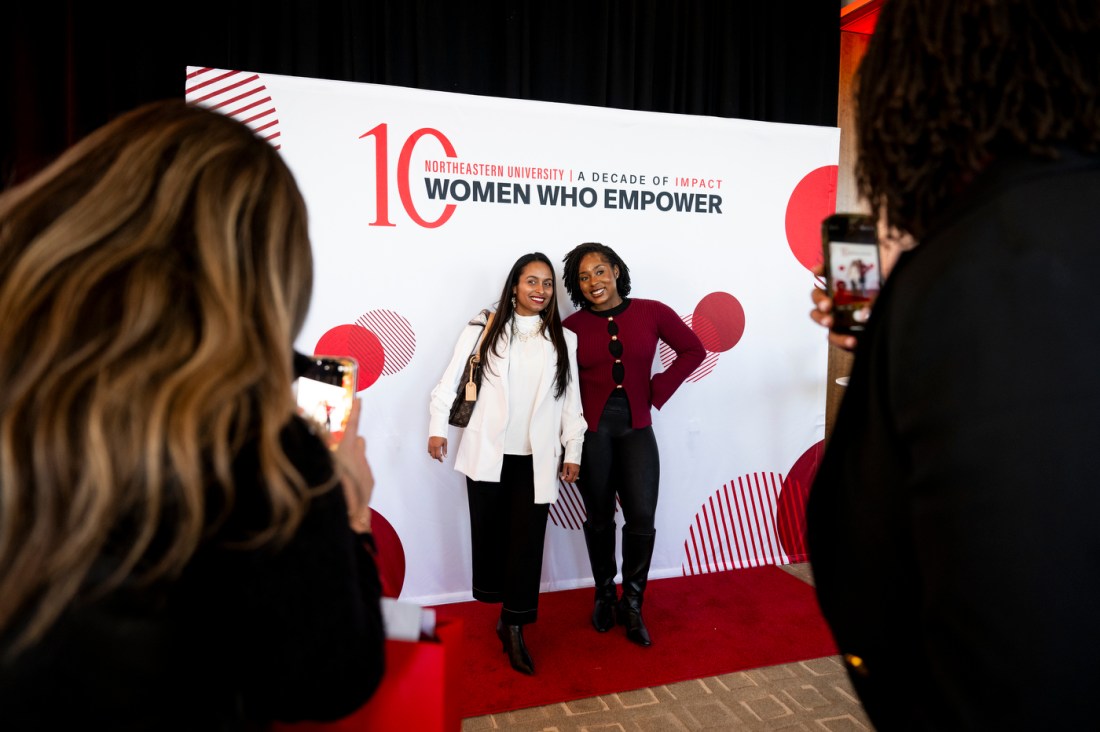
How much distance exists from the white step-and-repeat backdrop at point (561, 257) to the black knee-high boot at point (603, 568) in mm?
462

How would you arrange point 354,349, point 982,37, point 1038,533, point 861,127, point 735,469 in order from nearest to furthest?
1. point 1038,533
2. point 982,37
3. point 861,127
4. point 354,349
5. point 735,469

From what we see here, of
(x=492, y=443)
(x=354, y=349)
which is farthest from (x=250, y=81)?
(x=492, y=443)

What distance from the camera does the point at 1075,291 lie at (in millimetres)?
682

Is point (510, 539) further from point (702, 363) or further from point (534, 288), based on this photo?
point (702, 363)

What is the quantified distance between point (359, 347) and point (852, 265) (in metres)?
2.59

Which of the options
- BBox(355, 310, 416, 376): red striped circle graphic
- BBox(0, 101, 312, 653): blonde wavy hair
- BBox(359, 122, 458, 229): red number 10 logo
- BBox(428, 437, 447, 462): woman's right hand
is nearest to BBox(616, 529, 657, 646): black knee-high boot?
BBox(428, 437, 447, 462): woman's right hand

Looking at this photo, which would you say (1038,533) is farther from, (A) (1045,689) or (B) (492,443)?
(B) (492,443)

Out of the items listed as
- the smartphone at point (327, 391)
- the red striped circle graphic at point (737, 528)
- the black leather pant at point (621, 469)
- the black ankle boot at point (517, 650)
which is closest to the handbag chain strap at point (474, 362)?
the black leather pant at point (621, 469)

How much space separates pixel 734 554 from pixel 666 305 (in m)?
1.52

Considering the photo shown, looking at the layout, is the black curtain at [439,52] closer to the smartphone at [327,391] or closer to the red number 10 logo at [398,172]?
the red number 10 logo at [398,172]

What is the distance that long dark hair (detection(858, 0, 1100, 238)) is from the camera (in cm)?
76

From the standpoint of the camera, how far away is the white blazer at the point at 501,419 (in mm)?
3074

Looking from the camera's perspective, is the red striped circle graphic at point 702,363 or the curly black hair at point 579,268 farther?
the red striped circle graphic at point 702,363

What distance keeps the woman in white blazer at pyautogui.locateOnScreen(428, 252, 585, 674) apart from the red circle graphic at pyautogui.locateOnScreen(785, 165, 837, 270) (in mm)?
1549
